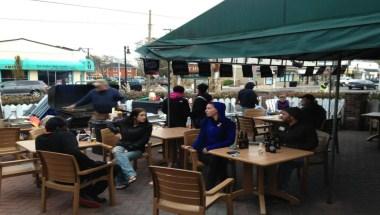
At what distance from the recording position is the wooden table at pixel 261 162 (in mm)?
4246

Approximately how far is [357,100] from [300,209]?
750cm

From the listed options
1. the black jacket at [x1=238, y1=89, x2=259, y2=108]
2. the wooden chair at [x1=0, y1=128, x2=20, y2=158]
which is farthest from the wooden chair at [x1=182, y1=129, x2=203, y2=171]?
the black jacket at [x1=238, y1=89, x2=259, y2=108]

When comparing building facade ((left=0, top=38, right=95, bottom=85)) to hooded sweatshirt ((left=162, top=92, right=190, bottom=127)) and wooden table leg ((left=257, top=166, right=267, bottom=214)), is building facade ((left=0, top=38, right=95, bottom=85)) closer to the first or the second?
hooded sweatshirt ((left=162, top=92, right=190, bottom=127))

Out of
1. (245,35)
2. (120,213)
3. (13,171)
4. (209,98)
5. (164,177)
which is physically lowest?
(120,213)

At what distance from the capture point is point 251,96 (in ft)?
34.4

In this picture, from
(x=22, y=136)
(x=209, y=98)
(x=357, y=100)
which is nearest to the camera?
(x=209, y=98)

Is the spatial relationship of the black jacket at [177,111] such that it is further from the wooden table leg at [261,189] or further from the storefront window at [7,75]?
the storefront window at [7,75]

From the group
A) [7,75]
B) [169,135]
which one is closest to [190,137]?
[169,135]

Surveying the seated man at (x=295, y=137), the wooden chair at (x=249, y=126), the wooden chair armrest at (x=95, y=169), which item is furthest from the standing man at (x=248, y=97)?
the wooden chair armrest at (x=95, y=169)

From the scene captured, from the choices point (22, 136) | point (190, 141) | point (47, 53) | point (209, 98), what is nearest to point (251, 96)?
point (209, 98)

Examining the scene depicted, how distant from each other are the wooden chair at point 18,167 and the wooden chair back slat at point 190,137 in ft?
7.07

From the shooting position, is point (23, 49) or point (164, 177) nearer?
point (164, 177)

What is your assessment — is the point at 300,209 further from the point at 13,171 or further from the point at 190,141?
the point at 13,171

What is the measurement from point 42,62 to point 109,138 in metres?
30.0
